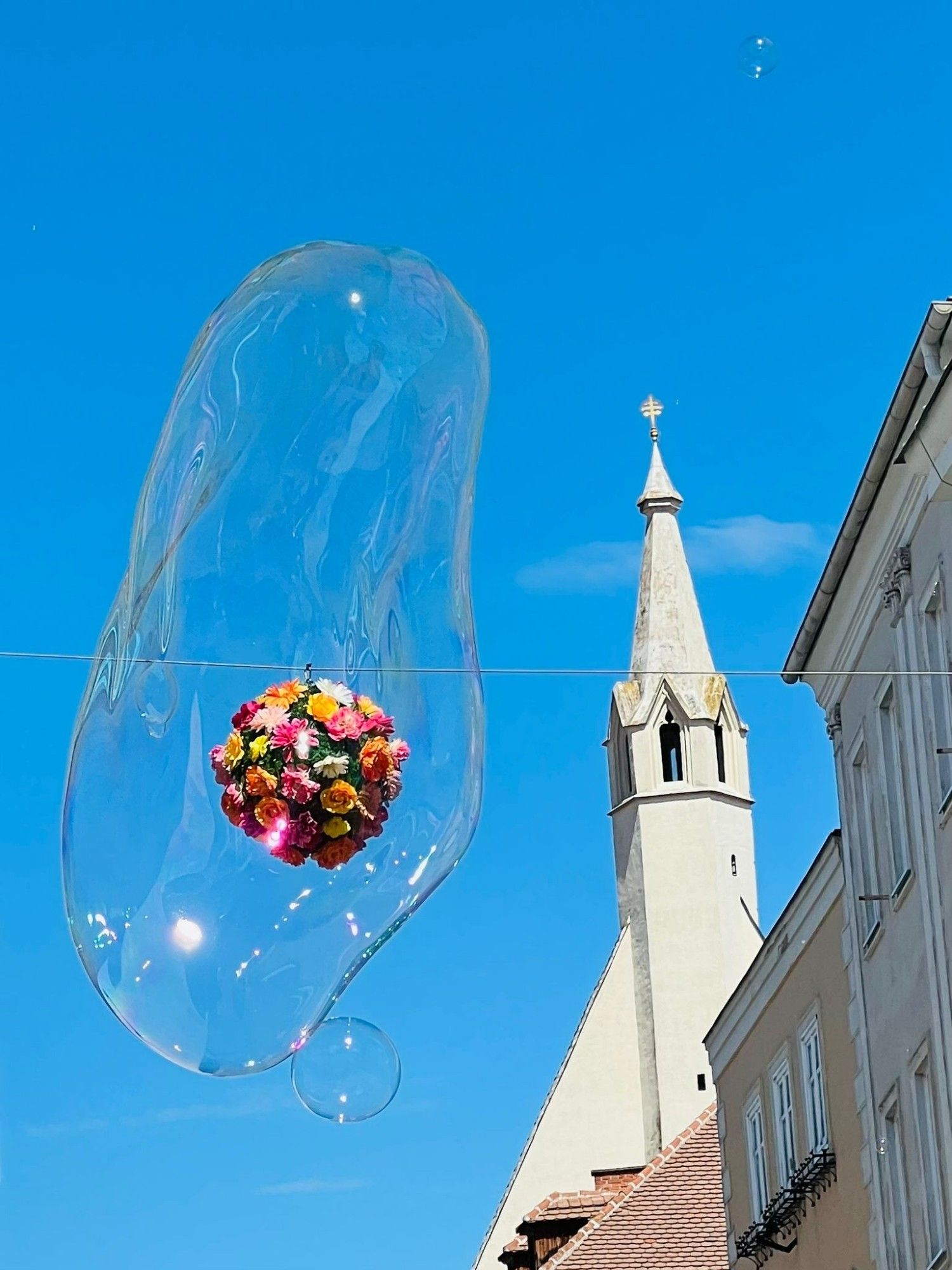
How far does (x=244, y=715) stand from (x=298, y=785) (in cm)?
40

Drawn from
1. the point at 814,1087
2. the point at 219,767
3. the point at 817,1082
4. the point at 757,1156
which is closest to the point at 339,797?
the point at 219,767

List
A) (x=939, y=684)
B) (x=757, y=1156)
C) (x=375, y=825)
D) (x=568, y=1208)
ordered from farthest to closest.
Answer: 1. (x=568, y=1208)
2. (x=757, y=1156)
3. (x=939, y=684)
4. (x=375, y=825)

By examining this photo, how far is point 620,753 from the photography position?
60.3 m

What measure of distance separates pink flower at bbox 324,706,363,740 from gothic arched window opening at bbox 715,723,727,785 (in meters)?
50.7

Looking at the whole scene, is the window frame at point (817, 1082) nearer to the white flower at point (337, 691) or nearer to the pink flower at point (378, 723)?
the pink flower at point (378, 723)

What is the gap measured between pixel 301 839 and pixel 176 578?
133 cm

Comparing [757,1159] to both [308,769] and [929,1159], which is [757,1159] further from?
[308,769]

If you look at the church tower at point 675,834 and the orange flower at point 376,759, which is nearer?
the orange flower at point 376,759

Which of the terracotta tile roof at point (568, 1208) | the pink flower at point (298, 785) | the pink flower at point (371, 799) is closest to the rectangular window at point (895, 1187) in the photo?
the pink flower at point (371, 799)

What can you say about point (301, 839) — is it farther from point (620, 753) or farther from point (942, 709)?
point (620, 753)

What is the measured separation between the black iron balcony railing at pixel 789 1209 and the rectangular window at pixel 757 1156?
197mm

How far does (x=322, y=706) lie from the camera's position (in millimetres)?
9406

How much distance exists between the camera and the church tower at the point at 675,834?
55188 mm

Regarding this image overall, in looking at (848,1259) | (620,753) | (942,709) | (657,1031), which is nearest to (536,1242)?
(848,1259)
